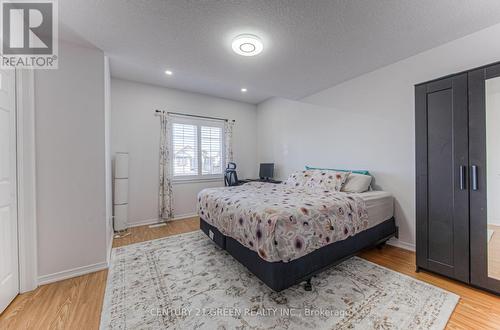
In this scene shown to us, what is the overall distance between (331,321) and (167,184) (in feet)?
12.1

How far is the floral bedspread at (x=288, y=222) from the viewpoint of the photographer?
166cm

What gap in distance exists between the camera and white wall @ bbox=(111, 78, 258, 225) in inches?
151

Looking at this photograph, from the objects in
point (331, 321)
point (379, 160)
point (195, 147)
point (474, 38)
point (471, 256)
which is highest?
point (474, 38)

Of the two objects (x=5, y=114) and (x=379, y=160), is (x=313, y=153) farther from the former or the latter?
(x=5, y=114)

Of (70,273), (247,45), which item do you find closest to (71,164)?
(70,273)

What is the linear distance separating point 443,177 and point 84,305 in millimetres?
3631

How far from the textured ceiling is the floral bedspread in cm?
181

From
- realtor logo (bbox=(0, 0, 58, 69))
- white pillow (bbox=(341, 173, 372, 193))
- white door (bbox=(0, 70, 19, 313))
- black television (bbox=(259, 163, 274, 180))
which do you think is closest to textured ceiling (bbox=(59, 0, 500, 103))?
realtor logo (bbox=(0, 0, 58, 69))

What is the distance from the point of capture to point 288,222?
5.57 ft


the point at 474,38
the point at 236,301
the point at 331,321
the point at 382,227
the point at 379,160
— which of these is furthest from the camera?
Answer: the point at 379,160

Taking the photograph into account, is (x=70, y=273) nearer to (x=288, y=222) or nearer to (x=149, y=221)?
(x=149, y=221)

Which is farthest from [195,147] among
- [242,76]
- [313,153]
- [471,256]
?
[471,256]

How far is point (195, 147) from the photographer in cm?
464

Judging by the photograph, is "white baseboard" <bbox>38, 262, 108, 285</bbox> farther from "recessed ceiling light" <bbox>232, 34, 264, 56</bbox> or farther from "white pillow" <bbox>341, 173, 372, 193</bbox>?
"white pillow" <bbox>341, 173, 372, 193</bbox>
